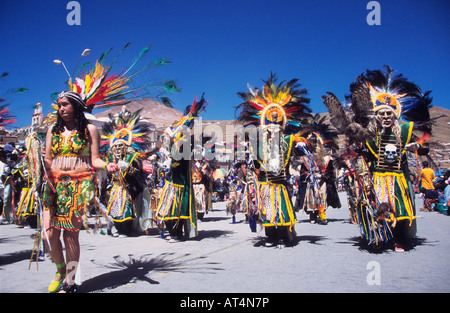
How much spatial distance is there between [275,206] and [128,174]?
3394 millimetres

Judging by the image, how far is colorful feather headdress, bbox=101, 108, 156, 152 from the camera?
808cm

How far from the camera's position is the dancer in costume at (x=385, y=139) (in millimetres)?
5449

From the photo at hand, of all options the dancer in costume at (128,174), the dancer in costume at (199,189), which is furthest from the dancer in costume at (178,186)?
the dancer in costume at (199,189)

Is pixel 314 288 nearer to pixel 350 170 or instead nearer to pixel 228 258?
pixel 228 258

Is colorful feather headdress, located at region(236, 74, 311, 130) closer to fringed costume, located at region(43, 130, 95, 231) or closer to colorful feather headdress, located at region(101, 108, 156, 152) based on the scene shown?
colorful feather headdress, located at region(101, 108, 156, 152)

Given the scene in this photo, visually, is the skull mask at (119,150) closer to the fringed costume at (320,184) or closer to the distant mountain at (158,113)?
the distant mountain at (158,113)

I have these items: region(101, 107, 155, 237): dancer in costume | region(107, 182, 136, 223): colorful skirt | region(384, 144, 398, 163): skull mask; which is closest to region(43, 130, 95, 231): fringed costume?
Result: region(101, 107, 155, 237): dancer in costume

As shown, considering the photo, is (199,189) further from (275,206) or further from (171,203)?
(275,206)

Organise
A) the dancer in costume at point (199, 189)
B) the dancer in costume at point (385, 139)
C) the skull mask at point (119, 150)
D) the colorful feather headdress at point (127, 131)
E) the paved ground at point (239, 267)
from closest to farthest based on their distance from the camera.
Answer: the paved ground at point (239, 267) < the dancer in costume at point (385, 139) < the skull mask at point (119, 150) < the colorful feather headdress at point (127, 131) < the dancer in costume at point (199, 189)

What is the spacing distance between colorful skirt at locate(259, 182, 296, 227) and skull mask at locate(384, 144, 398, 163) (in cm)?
165

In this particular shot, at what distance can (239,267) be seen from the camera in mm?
4586

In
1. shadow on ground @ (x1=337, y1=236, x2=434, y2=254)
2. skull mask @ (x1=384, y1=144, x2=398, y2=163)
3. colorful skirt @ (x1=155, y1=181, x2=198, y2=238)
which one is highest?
skull mask @ (x1=384, y1=144, x2=398, y2=163)

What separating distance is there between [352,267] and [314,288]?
1.09 metres

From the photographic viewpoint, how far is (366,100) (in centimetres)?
588
